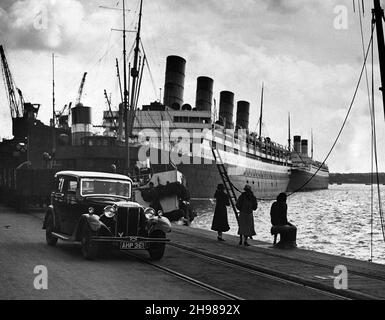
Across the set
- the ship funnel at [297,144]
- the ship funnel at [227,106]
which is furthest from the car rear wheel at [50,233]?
the ship funnel at [297,144]

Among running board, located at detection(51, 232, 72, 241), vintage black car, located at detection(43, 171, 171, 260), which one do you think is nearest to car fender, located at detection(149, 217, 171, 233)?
vintage black car, located at detection(43, 171, 171, 260)

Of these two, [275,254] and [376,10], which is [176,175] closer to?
[275,254]

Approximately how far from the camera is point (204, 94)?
259ft

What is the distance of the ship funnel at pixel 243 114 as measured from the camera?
9981cm

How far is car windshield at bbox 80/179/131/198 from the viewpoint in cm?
1408

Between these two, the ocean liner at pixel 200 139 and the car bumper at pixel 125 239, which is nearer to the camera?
the car bumper at pixel 125 239

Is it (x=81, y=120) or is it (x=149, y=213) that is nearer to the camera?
(x=149, y=213)

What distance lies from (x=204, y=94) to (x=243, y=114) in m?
23.2

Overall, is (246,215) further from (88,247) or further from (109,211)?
(88,247)

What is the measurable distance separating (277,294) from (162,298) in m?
2.10

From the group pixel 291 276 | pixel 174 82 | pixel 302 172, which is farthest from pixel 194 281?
pixel 302 172

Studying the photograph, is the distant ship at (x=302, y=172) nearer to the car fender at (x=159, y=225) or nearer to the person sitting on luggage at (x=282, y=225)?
the person sitting on luggage at (x=282, y=225)

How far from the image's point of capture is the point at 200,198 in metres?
62.4

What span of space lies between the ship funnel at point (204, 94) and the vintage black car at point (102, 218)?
6374 cm
